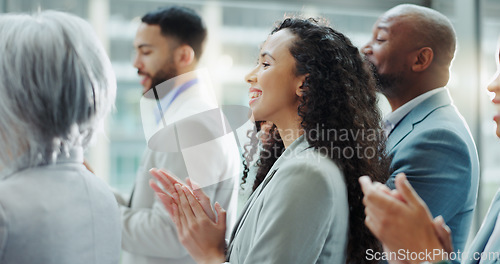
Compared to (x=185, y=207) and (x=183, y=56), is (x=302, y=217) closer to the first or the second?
(x=185, y=207)

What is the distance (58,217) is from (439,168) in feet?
3.61

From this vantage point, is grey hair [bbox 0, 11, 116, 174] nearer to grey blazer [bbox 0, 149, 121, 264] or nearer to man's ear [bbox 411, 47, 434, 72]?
grey blazer [bbox 0, 149, 121, 264]

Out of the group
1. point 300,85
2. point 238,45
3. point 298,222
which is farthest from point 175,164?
point 238,45

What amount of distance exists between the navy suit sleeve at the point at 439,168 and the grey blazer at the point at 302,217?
1.32ft

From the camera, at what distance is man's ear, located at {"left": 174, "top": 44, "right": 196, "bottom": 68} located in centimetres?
219

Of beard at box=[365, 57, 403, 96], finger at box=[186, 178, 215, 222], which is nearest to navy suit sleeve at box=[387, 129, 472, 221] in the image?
beard at box=[365, 57, 403, 96]

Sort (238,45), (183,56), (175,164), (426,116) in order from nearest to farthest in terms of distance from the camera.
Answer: (426,116) < (175,164) < (183,56) < (238,45)

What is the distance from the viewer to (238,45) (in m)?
2.95

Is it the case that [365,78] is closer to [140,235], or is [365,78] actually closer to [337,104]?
[337,104]

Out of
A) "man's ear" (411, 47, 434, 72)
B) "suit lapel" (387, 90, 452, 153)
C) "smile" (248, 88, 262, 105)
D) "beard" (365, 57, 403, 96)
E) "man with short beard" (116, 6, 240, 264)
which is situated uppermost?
"man's ear" (411, 47, 434, 72)

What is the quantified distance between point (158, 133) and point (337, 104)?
782mm

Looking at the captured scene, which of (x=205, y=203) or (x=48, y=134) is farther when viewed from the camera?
(x=205, y=203)

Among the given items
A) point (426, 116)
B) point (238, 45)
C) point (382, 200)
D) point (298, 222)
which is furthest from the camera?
point (238, 45)

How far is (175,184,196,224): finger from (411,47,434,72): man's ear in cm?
98
